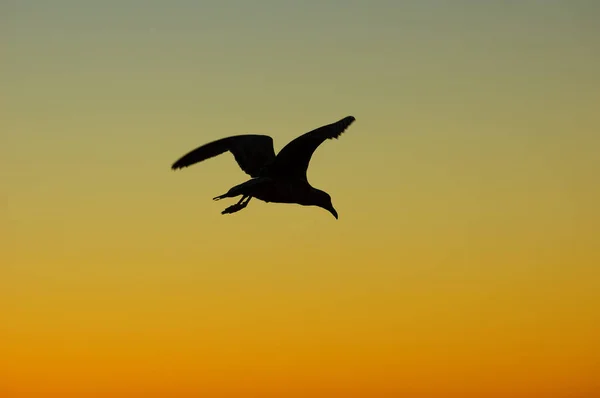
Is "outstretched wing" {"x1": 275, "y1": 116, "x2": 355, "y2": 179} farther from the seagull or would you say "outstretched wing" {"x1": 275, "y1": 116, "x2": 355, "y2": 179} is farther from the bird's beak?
the bird's beak

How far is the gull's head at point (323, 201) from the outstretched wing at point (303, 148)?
38.5 inches

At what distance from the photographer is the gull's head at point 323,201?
98.6 feet

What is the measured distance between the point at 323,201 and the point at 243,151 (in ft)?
7.91

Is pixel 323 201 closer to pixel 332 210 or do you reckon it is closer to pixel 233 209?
pixel 332 210

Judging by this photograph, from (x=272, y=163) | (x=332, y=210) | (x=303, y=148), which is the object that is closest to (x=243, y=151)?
(x=272, y=163)

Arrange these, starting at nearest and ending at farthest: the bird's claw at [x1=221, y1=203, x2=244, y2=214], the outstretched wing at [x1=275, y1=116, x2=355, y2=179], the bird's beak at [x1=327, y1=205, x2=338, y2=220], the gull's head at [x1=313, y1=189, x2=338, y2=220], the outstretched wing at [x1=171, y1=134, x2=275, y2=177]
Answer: the outstretched wing at [x1=275, y1=116, x2=355, y2=179], the bird's claw at [x1=221, y1=203, x2=244, y2=214], the gull's head at [x1=313, y1=189, x2=338, y2=220], the outstretched wing at [x1=171, y1=134, x2=275, y2=177], the bird's beak at [x1=327, y1=205, x2=338, y2=220]

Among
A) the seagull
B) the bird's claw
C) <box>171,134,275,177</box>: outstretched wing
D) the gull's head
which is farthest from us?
<box>171,134,275,177</box>: outstretched wing

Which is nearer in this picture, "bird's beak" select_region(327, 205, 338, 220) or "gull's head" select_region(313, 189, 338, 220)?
"gull's head" select_region(313, 189, 338, 220)

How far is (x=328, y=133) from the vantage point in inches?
1051

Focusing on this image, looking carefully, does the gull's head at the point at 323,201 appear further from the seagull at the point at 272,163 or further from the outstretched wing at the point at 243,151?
the outstretched wing at the point at 243,151

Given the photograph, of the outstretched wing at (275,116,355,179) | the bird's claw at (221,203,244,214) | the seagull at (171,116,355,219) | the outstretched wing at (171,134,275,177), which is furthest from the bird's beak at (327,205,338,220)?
the bird's claw at (221,203,244,214)

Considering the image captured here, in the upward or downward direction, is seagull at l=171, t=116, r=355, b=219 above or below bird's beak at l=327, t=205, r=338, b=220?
above

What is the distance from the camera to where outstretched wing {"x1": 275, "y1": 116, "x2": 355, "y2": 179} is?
26.8 meters

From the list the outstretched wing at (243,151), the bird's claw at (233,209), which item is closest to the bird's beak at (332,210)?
the outstretched wing at (243,151)
